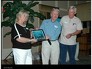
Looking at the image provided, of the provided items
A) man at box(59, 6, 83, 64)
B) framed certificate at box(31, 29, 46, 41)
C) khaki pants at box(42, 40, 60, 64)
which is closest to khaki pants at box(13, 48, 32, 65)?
framed certificate at box(31, 29, 46, 41)

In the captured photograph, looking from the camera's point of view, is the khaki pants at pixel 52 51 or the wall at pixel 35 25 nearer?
the khaki pants at pixel 52 51

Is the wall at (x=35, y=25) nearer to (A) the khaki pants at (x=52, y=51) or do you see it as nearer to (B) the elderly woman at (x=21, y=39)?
(A) the khaki pants at (x=52, y=51)

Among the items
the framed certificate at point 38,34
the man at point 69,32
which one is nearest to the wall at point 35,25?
the man at point 69,32

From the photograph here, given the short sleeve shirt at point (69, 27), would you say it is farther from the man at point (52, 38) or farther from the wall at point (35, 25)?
the wall at point (35, 25)

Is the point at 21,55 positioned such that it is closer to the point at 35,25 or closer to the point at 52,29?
the point at 52,29

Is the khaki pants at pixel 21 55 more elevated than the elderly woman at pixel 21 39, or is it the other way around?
the elderly woman at pixel 21 39

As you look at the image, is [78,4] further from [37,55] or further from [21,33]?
[21,33]

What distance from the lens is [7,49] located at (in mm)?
5492

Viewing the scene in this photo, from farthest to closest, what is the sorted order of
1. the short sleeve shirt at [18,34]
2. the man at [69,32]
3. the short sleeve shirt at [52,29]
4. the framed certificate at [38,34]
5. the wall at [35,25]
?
1. the wall at [35,25]
2. the man at [69,32]
3. the short sleeve shirt at [52,29]
4. the framed certificate at [38,34]
5. the short sleeve shirt at [18,34]

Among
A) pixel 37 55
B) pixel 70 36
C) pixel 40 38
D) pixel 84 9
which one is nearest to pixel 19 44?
pixel 40 38

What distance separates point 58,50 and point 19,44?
74 centimetres

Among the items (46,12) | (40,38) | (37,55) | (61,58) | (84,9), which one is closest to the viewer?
(40,38)

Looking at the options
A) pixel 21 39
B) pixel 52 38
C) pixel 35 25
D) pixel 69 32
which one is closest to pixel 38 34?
pixel 21 39

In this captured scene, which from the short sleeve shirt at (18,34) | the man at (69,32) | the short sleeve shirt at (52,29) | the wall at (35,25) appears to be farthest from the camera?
the wall at (35,25)
